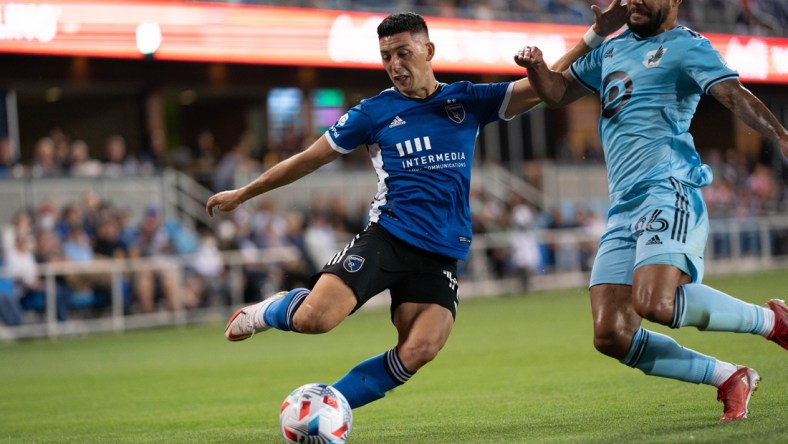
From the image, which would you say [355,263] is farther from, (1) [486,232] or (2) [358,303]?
(1) [486,232]

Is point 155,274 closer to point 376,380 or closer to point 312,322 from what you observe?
point 376,380

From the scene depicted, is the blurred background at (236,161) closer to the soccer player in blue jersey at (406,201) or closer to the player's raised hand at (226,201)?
the player's raised hand at (226,201)

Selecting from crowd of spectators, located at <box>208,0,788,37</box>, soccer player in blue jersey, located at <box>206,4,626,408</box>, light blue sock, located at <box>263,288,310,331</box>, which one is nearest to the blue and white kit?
soccer player in blue jersey, located at <box>206,4,626,408</box>

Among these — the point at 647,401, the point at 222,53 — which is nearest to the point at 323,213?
the point at 222,53

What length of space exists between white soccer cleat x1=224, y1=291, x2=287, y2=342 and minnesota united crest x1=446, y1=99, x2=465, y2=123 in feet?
4.40

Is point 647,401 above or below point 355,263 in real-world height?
below

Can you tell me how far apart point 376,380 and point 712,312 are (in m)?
1.74

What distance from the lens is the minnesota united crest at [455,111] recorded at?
6.37 metres

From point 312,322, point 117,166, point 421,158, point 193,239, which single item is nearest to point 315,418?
point 312,322

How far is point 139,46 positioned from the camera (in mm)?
20391

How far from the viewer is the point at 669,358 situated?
19.9ft

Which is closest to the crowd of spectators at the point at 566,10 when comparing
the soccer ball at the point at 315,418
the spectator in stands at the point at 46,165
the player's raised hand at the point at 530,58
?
the spectator in stands at the point at 46,165

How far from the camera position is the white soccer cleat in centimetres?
625

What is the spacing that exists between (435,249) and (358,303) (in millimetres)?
522
